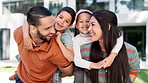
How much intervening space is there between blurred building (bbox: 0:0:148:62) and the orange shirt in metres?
12.1

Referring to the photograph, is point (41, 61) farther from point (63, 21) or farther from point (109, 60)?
point (109, 60)

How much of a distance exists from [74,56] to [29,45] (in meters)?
0.51

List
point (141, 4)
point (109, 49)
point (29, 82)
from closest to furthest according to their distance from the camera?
point (109, 49)
point (29, 82)
point (141, 4)

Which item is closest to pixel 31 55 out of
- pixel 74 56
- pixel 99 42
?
pixel 74 56

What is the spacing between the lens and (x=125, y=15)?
14.0 meters

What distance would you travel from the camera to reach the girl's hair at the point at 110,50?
6.84 feet

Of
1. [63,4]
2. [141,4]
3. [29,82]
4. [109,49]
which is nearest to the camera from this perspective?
[109,49]

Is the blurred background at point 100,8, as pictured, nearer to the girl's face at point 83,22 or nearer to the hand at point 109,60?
the girl's face at point 83,22

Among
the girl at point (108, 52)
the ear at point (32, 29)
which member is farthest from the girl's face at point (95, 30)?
the ear at point (32, 29)

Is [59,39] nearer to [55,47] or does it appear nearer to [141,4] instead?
[55,47]

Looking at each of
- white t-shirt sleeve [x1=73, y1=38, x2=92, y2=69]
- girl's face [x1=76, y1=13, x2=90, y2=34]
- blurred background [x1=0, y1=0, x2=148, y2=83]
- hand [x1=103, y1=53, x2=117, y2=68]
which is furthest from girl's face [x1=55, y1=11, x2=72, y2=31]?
blurred background [x1=0, y1=0, x2=148, y2=83]

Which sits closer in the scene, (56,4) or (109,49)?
(109,49)

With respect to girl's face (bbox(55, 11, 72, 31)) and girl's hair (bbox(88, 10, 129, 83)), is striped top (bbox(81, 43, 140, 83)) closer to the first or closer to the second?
girl's hair (bbox(88, 10, 129, 83))

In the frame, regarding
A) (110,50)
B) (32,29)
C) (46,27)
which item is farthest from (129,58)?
(32,29)
